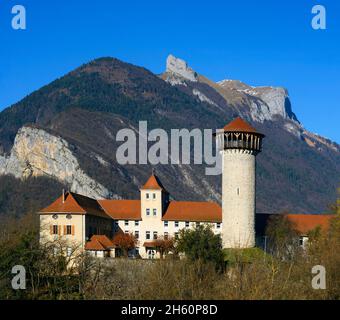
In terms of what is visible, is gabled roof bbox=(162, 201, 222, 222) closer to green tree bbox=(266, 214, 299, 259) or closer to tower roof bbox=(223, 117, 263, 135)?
green tree bbox=(266, 214, 299, 259)

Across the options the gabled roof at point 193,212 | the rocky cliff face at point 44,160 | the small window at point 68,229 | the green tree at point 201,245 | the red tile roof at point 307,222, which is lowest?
the green tree at point 201,245

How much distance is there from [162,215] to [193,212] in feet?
11.0

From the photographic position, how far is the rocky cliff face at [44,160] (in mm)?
175250

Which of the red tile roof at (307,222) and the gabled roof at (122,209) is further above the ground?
the gabled roof at (122,209)

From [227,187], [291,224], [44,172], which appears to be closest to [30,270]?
[227,187]

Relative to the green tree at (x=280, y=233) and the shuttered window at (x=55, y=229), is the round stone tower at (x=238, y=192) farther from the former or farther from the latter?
the shuttered window at (x=55, y=229)

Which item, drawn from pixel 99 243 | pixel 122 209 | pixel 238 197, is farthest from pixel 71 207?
pixel 238 197

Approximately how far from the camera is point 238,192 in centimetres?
7700

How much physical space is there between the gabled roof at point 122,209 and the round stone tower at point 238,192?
1355cm

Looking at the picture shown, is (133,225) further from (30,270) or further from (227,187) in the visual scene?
(30,270)

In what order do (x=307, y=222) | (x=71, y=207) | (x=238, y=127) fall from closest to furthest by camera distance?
(x=238, y=127)
(x=71, y=207)
(x=307, y=222)

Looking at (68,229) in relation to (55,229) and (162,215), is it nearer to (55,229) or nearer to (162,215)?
(55,229)

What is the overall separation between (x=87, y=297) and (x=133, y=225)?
47.5 meters

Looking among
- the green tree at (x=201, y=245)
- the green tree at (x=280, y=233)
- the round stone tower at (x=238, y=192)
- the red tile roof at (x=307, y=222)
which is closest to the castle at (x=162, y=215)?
the round stone tower at (x=238, y=192)
